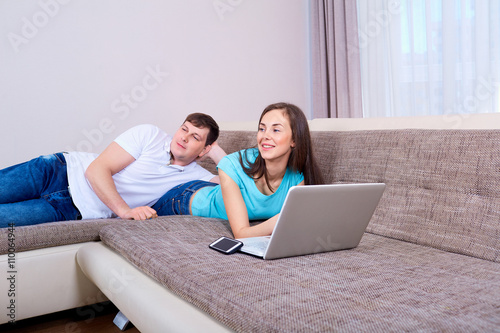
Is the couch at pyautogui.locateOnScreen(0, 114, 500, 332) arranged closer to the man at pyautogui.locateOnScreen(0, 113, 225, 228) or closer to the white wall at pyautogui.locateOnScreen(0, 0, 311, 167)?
the man at pyautogui.locateOnScreen(0, 113, 225, 228)

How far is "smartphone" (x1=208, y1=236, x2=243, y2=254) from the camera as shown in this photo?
1.41 metres

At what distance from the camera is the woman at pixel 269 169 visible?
174 centimetres

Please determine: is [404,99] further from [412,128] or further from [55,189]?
[55,189]

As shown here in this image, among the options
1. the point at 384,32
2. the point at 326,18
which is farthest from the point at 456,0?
the point at 326,18

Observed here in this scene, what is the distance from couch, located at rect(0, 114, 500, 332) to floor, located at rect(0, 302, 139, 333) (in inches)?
4.0

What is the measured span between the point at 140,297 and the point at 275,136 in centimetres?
75

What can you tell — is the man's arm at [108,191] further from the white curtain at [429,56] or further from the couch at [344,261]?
the white curtain at [429,56]

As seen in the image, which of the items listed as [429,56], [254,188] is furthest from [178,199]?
[429,56]

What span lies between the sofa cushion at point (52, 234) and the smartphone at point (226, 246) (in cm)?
61

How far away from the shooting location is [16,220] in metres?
1.96

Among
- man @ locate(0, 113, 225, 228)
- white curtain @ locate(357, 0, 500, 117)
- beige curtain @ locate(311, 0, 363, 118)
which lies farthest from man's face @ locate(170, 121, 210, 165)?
beige curtain @ locate(311, 0, 363, 118)

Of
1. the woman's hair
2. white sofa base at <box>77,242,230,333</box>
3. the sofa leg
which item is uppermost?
the woman's hair

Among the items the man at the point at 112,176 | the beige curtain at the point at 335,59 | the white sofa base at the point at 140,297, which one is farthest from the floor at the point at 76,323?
the beige curtain at the point at 335,59

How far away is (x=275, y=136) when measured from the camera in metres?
1.76
